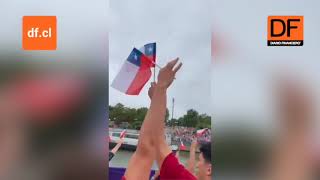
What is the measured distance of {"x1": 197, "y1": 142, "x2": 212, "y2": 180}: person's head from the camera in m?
2.15

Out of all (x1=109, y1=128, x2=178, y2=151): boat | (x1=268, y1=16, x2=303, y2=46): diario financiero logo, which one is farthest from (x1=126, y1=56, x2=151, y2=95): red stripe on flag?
(x1=268, y1=16, x2=303, y2=46): diario financiero logo

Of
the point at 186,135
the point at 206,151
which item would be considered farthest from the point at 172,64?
the point at 206,151

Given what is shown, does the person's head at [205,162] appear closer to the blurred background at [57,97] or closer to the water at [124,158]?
the water at [124,158]

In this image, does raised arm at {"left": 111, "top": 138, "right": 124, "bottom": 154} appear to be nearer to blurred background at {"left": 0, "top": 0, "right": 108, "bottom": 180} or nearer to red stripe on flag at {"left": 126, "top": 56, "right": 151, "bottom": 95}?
blurred background at {"left": 0, "top": 0, "right": 108, "bottom": 180}

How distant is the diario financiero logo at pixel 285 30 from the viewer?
215 cm

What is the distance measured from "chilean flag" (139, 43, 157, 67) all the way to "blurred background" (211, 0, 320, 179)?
32cm

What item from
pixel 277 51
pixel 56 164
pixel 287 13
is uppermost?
pixel 287 13

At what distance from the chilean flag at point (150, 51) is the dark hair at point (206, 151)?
0.51 meters

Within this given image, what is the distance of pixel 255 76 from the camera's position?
2184 millimetres

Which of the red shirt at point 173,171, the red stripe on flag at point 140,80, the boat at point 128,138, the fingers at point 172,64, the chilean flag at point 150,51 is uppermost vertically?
the chilean flag at point 150,51

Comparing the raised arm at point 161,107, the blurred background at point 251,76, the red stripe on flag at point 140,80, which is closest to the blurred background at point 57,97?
the red stripe on flag at point 140,80

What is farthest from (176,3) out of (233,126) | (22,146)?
(22,146)

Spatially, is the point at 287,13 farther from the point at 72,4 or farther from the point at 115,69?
the point at 72,4

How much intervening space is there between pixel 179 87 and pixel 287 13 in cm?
68
